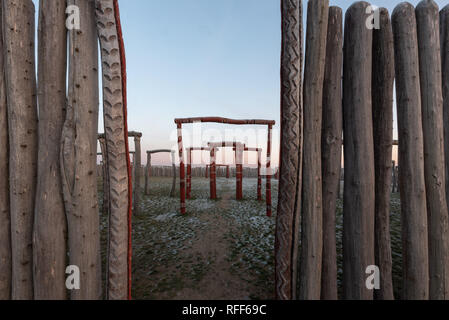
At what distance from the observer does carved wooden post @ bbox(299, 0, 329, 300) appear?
65.7 inches

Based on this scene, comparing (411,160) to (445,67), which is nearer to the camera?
(411,160)

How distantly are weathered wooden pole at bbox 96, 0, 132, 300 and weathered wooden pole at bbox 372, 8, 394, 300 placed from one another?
2.26 metres

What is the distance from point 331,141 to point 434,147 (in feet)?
3.48

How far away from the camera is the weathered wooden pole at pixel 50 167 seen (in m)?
1.55

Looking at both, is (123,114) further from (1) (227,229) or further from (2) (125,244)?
(1) (227,229)

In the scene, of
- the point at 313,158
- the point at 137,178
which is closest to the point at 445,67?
the point at 313,158

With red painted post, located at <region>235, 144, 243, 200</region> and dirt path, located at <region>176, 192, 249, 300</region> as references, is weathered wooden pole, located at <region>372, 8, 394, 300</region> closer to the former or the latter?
dirt path, located at <region>176, 192, 249, 300</region>

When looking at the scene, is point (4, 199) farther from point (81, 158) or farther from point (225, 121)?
point (225, 121)

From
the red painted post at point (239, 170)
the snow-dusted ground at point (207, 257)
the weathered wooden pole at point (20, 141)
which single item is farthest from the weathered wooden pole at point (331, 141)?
the red painted post at point (239, 170)

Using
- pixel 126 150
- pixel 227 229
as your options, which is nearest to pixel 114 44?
pixel 126 150

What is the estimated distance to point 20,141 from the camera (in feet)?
5.25

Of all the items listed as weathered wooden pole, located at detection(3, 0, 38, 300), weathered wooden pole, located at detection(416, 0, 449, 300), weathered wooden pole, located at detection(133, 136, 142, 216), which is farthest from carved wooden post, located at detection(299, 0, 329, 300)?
weathered wooden pole, located at detection(133, 136, 142, 216)

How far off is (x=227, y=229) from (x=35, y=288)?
132 inches

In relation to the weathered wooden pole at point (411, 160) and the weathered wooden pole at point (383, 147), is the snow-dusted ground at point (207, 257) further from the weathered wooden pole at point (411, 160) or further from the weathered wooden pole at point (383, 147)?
the weathered wooden pole at point (383, 147)
